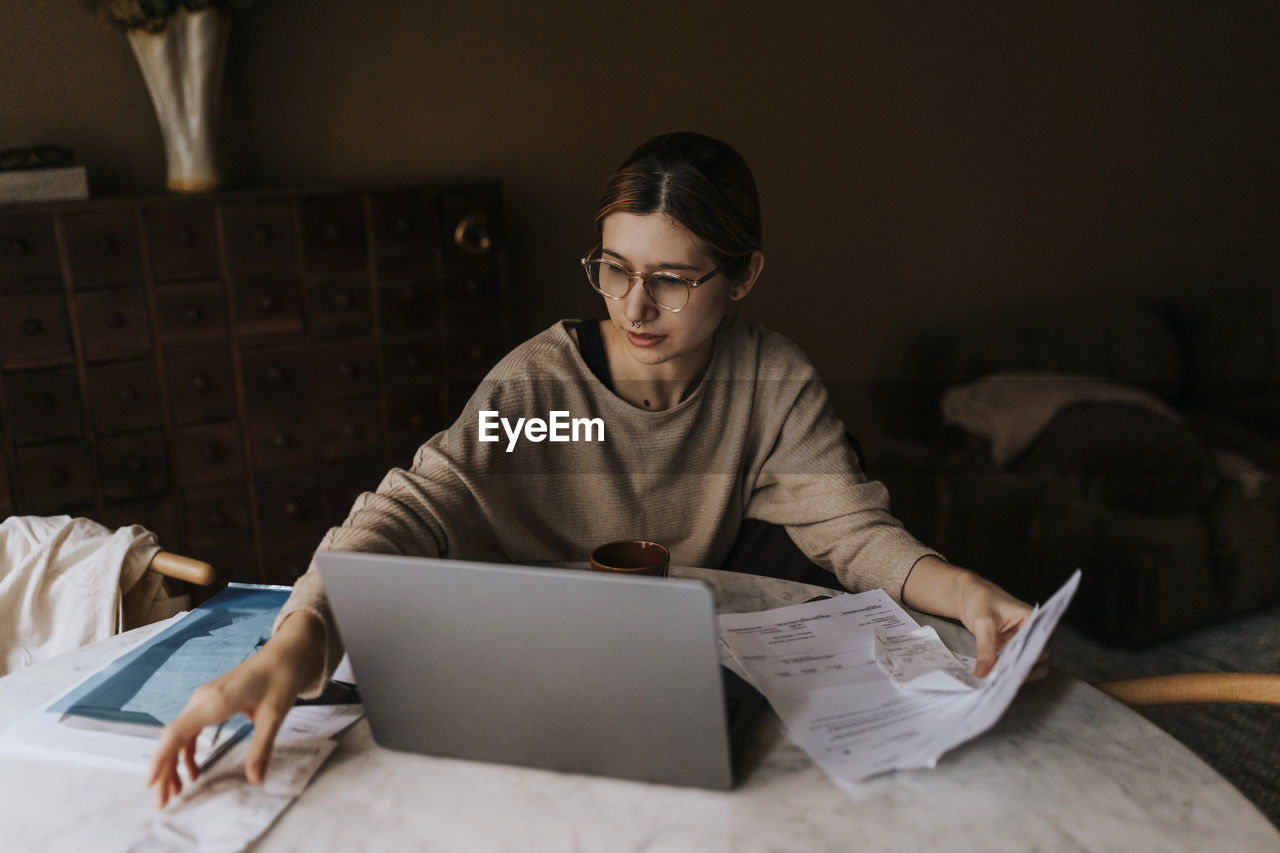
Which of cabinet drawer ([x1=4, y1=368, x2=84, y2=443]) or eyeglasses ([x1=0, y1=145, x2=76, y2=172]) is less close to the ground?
eyeglasses ([x1=0, y1=145, x2=76, y2=172])

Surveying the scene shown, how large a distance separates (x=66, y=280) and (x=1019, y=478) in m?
2.43

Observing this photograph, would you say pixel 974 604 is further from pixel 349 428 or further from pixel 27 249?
pixel 27 249

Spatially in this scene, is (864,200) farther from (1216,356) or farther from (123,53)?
(123,53)

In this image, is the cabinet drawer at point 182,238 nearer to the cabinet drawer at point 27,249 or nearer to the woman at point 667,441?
the cabinet drawer at point 27,249

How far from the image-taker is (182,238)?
224cm

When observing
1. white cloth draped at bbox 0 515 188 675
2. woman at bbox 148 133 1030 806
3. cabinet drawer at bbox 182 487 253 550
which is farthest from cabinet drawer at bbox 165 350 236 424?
woman at bbox 148 133 1030 806

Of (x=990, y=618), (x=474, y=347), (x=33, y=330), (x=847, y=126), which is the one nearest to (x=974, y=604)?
(x=990, y=618)

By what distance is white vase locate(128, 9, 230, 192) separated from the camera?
230cm

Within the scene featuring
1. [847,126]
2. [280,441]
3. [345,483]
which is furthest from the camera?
[847,126]

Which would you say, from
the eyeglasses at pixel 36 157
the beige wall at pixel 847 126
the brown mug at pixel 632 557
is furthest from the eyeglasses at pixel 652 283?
the beige wall at pixel 847 126

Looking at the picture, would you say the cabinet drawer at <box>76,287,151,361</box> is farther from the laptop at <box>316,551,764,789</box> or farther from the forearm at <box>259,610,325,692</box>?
the laptop at <box>316,551,764,789</box>

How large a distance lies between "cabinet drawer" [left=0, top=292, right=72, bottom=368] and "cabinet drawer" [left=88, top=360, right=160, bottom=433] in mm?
86

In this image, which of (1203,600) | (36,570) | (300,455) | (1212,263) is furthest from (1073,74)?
(36,570)

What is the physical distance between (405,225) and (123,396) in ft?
2.49
